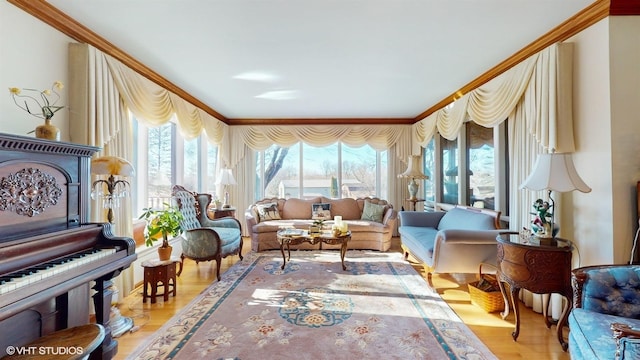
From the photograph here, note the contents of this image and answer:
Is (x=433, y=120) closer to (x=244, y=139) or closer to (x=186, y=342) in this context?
(x=244, y=139)

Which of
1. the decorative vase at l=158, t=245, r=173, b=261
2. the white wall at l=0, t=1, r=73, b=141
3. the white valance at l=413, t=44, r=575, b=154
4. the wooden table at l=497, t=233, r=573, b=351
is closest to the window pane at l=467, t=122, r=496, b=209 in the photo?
the white valance at l=413, t=44, r=575, b=154

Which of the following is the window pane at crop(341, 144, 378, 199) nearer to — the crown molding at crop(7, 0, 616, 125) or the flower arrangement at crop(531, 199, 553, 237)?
the crown molding at crop(7, 0, 616, 125)

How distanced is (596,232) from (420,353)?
168 cm

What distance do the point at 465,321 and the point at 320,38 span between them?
9.35 feet

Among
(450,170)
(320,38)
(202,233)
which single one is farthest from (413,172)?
(202,233)

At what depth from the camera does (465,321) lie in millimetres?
2484

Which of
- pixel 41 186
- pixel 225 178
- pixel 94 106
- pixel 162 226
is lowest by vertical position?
pixel 162 226

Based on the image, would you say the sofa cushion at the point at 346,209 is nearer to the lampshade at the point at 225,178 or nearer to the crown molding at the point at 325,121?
the crown molding at the point at 325,121

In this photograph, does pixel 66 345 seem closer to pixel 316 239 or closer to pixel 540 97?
pixel 316 239

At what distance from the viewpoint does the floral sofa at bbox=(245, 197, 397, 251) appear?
481 cm

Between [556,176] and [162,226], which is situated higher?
[556,176]

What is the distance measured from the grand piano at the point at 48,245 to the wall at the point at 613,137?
3521mm

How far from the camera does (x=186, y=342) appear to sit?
215 centimetres

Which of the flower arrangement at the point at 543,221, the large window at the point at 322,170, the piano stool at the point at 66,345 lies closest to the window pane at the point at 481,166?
the flower arrangement at the point at 543,221
